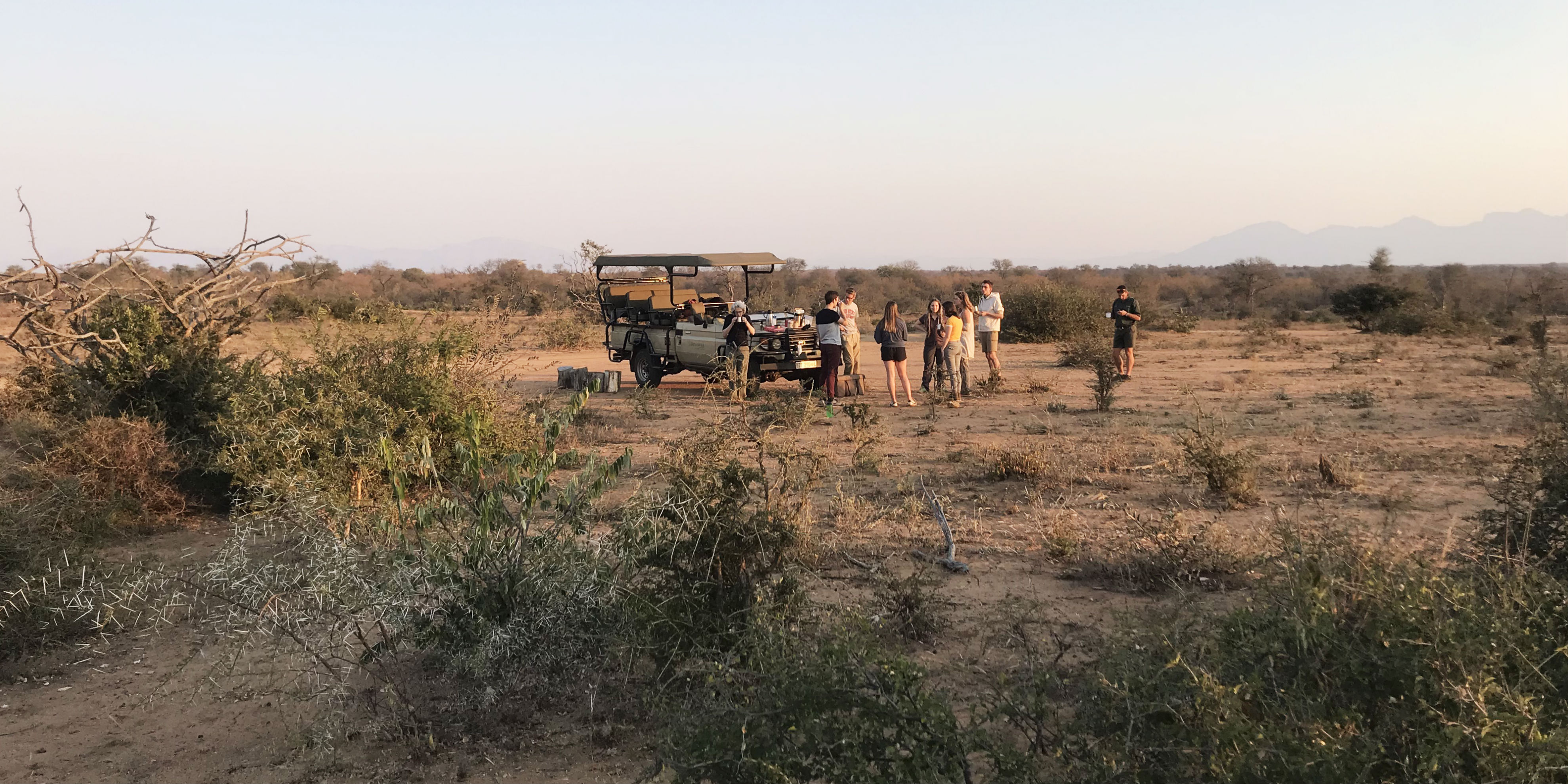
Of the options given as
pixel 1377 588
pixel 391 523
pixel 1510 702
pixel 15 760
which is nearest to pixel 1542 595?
pixel 1377 588

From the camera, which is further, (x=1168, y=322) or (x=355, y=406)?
(x=1168, y=322)

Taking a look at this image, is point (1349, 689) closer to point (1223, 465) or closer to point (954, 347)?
point (1223, 465)

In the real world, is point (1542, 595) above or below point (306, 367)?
below

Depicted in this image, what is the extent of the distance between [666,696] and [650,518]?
0.75 meters

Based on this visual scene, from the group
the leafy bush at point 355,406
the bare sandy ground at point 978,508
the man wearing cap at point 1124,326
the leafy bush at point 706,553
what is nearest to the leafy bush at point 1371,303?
the bare sandy ground at point 978,508

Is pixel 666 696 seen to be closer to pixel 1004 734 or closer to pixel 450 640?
pixel 450 640

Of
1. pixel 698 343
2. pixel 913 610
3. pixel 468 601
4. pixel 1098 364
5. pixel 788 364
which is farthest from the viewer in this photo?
pixel 698 343

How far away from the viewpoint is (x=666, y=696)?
4.15 metres

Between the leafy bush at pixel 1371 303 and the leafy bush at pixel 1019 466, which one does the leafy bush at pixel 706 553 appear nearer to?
the leafy bush at pixel 1019 466

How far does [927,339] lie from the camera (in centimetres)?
1341

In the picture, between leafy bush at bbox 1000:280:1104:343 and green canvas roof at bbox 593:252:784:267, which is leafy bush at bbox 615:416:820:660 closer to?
green canvas roof at bbox 593:252:784:267

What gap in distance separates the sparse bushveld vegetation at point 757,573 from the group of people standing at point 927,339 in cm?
190

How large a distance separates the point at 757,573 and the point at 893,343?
8.66 metres

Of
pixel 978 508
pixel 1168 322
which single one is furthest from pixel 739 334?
pixel 1168 322
